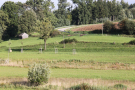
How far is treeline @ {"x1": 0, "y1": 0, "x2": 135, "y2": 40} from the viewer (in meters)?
77.1

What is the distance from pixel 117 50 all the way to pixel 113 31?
3752cm

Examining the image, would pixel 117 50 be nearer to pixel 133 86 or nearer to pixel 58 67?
pixel 58 67

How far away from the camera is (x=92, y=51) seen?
43.8 meters

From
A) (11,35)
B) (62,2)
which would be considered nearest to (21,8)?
(11,35)

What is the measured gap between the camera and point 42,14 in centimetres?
9356

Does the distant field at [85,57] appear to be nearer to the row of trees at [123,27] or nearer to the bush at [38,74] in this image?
the bush at [38,74]

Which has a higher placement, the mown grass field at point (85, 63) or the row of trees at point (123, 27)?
the row of trees at point (123, 27)

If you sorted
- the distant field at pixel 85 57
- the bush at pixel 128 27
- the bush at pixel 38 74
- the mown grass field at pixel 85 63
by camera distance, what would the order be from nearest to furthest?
the bush at pixel 38 74, the mown grass field at pixel 85 63, the distant field at pixel 85 57, the bush at pixel 128 27

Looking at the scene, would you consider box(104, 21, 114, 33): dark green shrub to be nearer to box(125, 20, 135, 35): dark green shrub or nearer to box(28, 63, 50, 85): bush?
box(125, 20, 135, 35): dark green shrub

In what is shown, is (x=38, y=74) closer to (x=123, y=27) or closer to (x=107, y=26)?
(x=123, y=27)

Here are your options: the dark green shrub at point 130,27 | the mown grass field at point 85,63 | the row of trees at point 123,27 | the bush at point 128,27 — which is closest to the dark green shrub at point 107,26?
the row of trees at point 123,27

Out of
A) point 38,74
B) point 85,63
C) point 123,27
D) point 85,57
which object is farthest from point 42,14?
point 38,74

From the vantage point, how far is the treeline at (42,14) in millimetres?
77062

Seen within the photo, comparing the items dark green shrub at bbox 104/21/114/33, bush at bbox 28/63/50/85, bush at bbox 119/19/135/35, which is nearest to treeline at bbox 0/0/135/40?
dark green shrub at bbox 104/21/114/33
